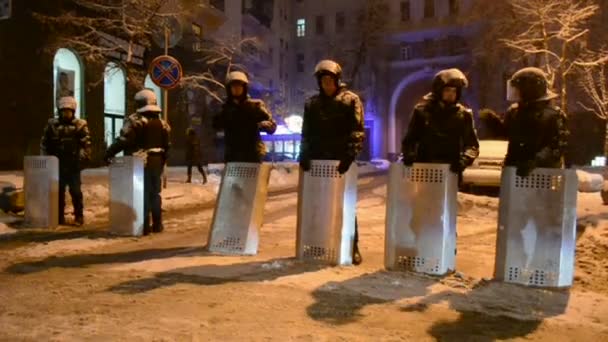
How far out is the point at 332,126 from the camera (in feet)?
21.2

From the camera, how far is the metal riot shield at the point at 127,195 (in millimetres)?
8547

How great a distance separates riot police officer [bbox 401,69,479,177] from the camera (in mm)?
5902

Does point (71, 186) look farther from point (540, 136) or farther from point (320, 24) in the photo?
point (320, 24)

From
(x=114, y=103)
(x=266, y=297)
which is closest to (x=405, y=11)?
(x=114, y=103)

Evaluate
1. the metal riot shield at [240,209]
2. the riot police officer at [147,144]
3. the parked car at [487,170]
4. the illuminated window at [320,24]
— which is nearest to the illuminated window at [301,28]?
the illuminated window at [320,24]

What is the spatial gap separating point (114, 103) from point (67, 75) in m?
2.99

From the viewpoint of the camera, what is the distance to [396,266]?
6062mm

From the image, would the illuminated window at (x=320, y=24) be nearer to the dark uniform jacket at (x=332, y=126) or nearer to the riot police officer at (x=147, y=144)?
the riot police officer at (x=147, y=144)

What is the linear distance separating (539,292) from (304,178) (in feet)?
9.02

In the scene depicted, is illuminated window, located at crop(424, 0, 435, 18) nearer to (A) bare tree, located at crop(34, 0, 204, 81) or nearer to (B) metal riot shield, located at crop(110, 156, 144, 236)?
(A) bare tree, located at crop(34, 0, 204, 81)

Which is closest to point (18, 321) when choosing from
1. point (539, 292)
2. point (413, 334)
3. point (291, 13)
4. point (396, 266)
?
point (413, 334)

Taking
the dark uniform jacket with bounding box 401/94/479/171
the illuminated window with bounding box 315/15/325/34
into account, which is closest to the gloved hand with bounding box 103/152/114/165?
the dark uniform jacket with bounding box 401/94/479/171

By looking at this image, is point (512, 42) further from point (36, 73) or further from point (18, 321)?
point (18, 321)

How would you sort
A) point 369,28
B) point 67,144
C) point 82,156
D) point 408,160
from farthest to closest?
point 369,28
point 82,156
point 67,144
point 408,160
